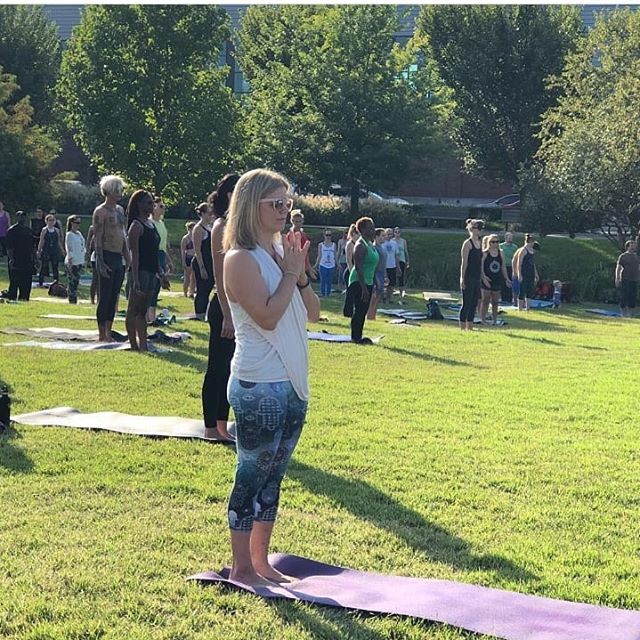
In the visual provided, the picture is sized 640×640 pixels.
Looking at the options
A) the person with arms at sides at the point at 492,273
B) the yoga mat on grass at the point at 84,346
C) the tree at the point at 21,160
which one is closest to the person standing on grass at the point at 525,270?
the person with arms at sides at the point at 492,273

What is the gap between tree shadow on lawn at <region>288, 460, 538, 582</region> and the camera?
15.8 feet

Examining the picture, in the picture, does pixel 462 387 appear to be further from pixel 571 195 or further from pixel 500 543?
pixel 571 195

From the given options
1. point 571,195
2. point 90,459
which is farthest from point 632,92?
point 90,459

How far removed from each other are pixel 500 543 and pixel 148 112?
33818 millimetres

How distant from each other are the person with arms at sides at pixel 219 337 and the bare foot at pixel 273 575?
7.76ft

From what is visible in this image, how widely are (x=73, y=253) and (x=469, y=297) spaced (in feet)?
24.5

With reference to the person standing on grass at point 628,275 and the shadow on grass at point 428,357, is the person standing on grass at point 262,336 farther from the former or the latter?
the person standing on grass at point 628,275

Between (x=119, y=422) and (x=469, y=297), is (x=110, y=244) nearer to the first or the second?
(x=119, y=422)

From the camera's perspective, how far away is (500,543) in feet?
16.9

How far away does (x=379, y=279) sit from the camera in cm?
2022

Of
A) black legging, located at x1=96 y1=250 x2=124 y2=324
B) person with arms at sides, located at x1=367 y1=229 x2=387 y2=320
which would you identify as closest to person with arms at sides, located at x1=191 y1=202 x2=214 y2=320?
black legging, located at x1=96 y1=250 x2=124 y2=324

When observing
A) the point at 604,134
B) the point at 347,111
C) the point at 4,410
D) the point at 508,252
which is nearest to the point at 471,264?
the point at 508,252

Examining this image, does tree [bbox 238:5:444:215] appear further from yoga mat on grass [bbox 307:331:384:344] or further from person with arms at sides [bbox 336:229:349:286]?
yoga mat on grass [bbox 307:331:384:344]

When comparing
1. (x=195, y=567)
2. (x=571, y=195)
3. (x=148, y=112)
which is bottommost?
(x=195, y=567)
